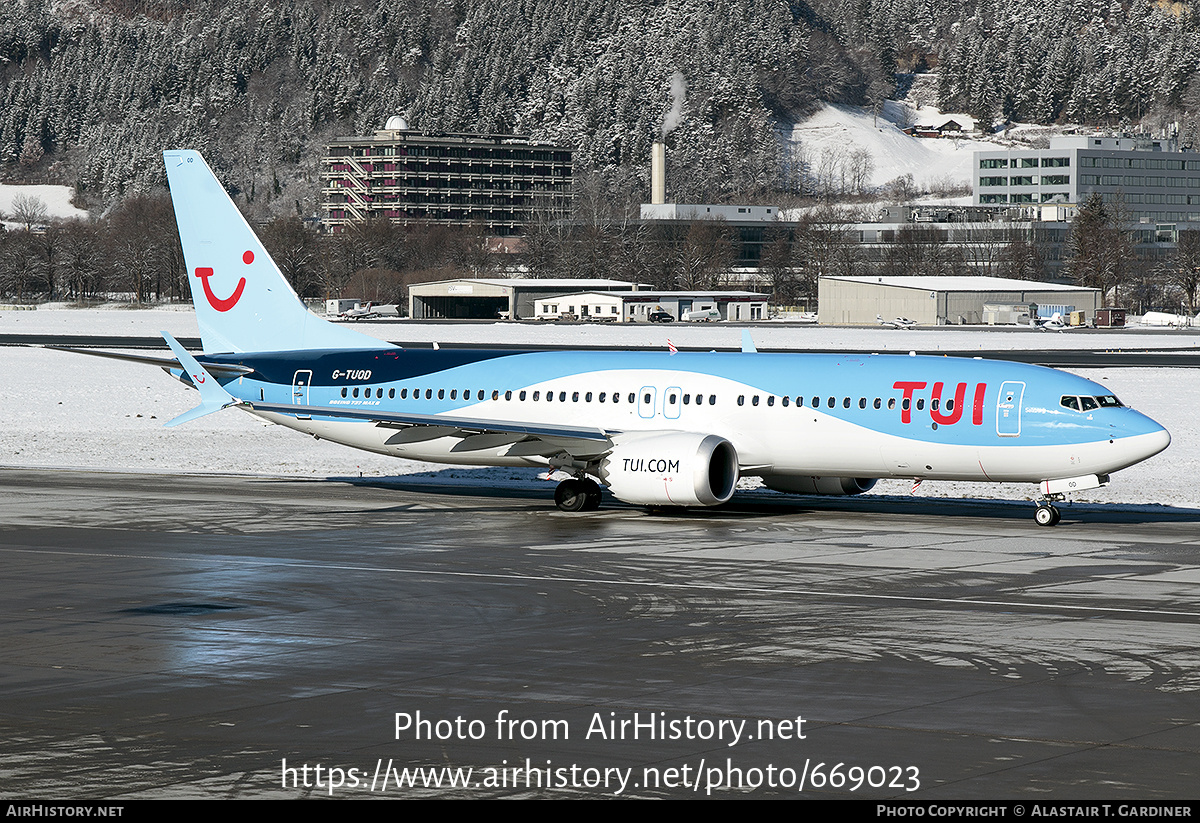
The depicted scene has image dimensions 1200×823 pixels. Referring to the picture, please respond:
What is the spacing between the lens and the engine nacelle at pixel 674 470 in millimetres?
38031

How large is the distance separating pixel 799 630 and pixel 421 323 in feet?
515

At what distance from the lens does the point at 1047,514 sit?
3797 centimetres

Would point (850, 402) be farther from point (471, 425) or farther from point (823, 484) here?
point (471, 425)

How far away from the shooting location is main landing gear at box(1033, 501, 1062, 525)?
38000 millimetres

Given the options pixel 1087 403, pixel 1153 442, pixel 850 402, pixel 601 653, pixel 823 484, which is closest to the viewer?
pixel 601 653

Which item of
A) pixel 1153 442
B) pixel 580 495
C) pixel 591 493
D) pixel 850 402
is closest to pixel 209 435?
pixel 580 495

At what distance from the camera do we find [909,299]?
193750 mm

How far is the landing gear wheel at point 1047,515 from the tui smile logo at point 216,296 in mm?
23037

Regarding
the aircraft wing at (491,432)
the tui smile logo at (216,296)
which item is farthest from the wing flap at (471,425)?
the tui smile logo at (216,296)

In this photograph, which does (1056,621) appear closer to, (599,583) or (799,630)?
(799,630)

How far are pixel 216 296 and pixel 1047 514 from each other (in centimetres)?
2402

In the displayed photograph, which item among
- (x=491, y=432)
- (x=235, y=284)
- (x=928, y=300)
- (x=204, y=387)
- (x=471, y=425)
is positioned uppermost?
(x=235, y=284)

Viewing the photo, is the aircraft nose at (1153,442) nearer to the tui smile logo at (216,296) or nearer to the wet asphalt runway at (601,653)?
the wet asphalt runway at (601,653)

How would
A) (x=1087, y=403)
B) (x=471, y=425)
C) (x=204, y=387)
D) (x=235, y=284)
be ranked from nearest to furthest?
(x=1087, y=403), (x=471, y=425), (x=204, y=387), (x=235, y=284)
